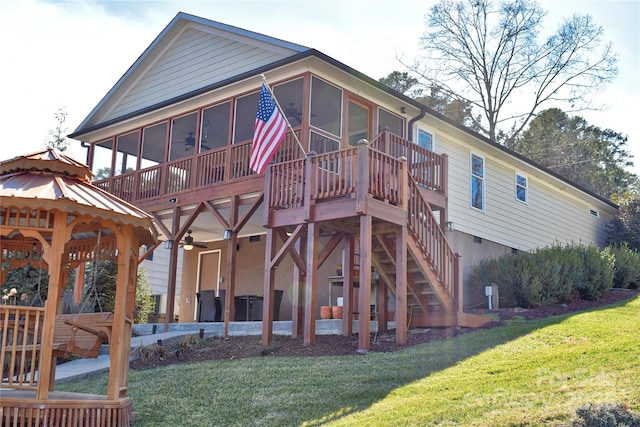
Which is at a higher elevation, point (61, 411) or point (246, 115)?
point (246, 115)

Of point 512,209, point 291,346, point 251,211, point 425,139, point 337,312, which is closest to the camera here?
point 291,346

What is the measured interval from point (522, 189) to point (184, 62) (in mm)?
10215

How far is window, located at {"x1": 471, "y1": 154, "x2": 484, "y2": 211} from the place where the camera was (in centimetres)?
1815

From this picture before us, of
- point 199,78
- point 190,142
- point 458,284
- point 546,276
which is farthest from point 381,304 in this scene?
point 190,142

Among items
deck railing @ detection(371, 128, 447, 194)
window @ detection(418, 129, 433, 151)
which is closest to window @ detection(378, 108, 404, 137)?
window @ detection(418, 129, 433, 151)

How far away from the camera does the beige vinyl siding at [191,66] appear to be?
1619 cm

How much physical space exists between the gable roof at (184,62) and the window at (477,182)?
628 centimetres

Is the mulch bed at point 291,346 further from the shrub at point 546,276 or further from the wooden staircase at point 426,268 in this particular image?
the shrub at point 546,276

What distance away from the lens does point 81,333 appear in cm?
794

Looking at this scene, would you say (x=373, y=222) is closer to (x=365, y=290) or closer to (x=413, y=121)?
(x=365, y=290)

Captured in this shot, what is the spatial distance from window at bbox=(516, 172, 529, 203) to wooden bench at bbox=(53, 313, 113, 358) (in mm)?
14695

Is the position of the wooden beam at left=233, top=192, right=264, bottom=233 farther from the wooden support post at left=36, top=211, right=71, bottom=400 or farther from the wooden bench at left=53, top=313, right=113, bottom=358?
the wooden support post at left=36, top=211, right=71, bottom=400

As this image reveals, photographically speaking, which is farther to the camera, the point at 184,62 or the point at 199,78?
the point at 184,62

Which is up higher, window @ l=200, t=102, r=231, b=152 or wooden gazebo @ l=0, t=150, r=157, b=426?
window @ l=200, t=102, r=231, b=152
